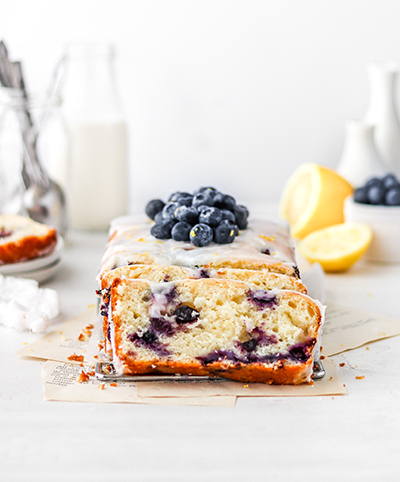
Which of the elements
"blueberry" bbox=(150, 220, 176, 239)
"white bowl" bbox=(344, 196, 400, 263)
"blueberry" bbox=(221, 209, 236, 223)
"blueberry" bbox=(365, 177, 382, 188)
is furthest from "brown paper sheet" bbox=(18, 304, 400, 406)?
"blueberry" bbox=(365, 177, 382, 188)

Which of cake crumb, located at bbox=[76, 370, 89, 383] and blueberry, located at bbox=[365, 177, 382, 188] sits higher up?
blueberry, located at bbox=[365, 177, 382, 188]

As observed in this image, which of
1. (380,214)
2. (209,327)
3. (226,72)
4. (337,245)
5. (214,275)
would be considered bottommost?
(337,245)

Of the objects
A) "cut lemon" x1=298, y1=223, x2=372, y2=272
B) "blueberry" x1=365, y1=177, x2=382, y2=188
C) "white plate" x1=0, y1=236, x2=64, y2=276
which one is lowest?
"cut lemon" x1=298, y1=223, x2=372, y2=272

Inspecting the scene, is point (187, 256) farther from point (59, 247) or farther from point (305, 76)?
point (305, 76)

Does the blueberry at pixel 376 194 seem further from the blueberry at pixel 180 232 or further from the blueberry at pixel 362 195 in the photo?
the blueberry at pixel 180 232

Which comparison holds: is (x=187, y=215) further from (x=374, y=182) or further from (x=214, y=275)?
(x=374, y=182)

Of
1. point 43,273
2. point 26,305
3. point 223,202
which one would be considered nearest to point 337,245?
point 223,202

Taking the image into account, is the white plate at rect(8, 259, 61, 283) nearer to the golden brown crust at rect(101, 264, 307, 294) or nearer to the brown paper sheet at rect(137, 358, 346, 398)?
the golden brown crust at rect(101, 264, 307, 294)
